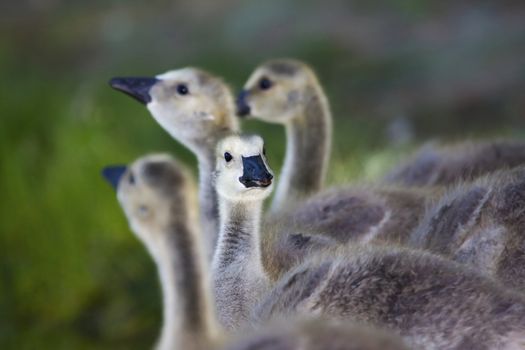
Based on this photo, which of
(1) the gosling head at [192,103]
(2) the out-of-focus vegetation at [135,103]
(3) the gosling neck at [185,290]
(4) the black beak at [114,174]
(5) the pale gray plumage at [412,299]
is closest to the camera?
(3) the gosling neck at [185,290]

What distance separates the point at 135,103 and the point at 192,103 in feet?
9.37

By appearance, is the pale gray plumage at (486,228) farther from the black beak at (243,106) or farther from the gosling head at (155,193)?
the black beak at (243,106)

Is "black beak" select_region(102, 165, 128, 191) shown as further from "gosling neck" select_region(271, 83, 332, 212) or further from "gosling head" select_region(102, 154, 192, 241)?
"gosling neck" select_region(271, 83, 332, 212)

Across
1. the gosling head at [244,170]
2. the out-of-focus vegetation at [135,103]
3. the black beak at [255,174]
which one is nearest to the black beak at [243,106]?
the out-of-focus vegetation at [135,103]

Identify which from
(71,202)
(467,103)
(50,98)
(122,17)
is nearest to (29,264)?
(71,202)

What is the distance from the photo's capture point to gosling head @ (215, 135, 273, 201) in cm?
252

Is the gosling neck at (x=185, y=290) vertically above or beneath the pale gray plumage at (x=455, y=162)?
above

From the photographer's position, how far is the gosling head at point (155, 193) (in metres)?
1.84

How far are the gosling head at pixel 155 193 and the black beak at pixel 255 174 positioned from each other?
516 mm

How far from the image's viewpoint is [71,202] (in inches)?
202

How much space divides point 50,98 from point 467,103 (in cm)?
255

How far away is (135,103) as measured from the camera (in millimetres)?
6059

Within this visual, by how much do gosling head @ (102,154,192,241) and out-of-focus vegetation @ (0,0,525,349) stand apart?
221 cm

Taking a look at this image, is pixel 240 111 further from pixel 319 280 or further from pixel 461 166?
pixel 319 280
